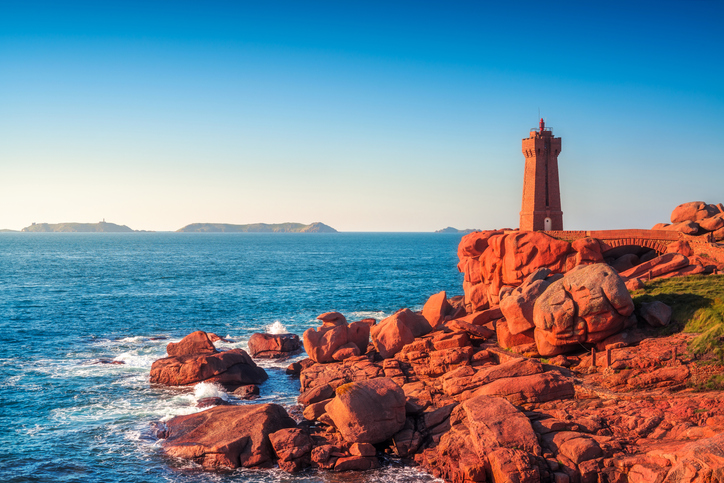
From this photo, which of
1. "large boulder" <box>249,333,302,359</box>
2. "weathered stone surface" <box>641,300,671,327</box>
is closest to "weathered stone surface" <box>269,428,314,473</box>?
"large boulder" <box>249,333,302,359</box>

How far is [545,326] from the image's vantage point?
29688 mm

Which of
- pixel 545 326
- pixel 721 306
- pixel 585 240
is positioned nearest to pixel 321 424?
pixel 545 326

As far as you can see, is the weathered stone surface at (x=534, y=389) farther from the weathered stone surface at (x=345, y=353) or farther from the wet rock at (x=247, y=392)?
the wet rock at (x=247, y=392)

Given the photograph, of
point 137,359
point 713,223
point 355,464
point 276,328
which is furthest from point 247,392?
point 713,223

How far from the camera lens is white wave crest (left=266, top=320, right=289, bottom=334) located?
50719 millimetres

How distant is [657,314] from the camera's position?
2905 cm

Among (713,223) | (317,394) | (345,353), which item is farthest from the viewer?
(713,223)

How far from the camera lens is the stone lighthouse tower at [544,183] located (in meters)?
53.2

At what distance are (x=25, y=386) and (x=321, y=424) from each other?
71.7ft

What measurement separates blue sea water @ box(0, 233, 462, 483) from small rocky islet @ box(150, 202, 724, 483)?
151cm

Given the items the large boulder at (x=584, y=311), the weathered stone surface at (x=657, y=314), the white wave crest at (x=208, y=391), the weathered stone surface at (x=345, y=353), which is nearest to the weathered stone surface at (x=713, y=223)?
the weathered stone surface at (x=657, y=314)

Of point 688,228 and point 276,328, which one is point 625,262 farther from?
point 276,328

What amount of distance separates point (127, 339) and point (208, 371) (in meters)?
16.8

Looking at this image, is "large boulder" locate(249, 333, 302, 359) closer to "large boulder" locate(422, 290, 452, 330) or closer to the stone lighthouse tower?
"large boulder" locate(422, 290, 452, 330)
